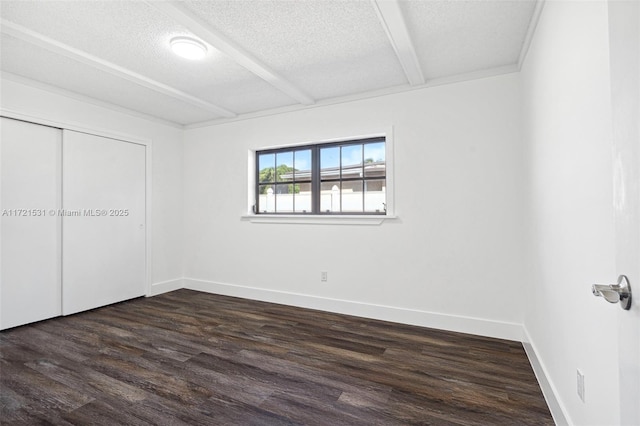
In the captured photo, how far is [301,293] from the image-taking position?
3.78 meters

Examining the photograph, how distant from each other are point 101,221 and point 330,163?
289cm

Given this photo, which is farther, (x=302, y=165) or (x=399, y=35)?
(x=302, y=165)

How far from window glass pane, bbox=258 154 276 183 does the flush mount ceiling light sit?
5.77 ft

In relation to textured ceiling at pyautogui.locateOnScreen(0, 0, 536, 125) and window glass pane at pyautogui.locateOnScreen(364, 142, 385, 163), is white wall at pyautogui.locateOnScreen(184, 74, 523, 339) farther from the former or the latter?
textured ceiling at pyautogui.locateOnScreen(0, 0, 536, 125)

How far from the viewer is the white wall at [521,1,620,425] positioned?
3.75ft

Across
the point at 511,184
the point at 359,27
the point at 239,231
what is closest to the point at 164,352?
the point at 239,231

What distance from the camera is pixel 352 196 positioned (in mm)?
3656

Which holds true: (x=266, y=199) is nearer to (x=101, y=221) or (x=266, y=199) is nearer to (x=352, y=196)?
(x=352, y=196)

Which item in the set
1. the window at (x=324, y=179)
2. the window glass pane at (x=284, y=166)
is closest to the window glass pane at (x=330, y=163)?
the window at (x=324, y=179)

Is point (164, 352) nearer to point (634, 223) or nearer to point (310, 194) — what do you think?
point (310, 194)

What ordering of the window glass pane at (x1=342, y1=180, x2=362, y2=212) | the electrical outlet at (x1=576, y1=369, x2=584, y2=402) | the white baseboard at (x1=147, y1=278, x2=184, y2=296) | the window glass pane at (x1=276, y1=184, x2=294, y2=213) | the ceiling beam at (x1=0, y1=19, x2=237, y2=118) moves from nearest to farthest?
1. the electrical outlet at (x1=576, y1=369, x2=584, y2=402)
2. the ceiling beam at (x1=0, y1=19, x2=237, y2=118)
3. the window glass pane at (x1=342, y1=180, x2=362, y2=212)
4. the window glass pane at (x1=276, y1=184, x2=294, y2=213)
5. the white baseboard at (x1=147, y1=278, x2=184, y2=296)

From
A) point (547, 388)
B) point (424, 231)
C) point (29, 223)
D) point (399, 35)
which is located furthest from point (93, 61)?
point (547, 388)

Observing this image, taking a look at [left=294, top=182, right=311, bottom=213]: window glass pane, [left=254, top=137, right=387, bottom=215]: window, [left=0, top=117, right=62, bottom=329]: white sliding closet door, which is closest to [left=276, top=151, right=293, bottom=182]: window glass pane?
[left=254, top=137, right=387, bottom=215]: window

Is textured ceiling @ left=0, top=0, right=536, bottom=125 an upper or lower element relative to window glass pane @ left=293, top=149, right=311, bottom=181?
upper
